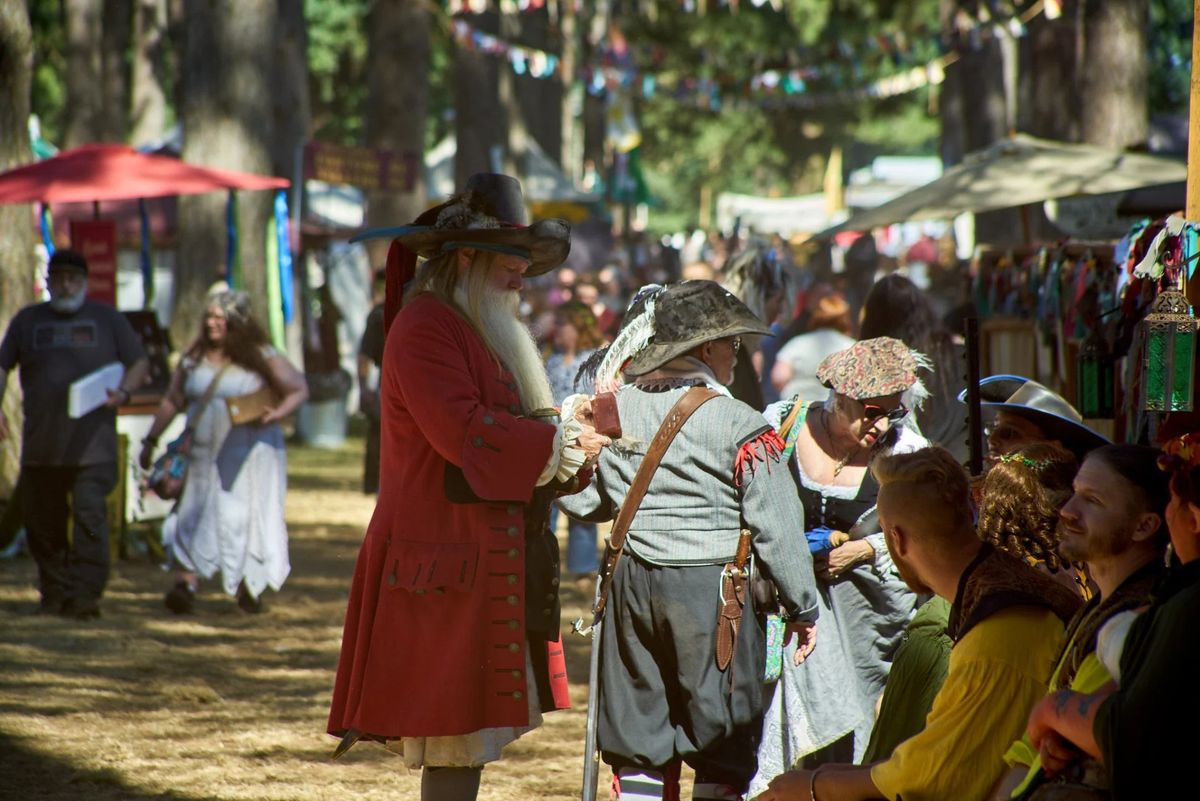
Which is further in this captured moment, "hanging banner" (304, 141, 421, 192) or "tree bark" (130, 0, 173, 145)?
"tree bark" (130, 0, 173, 145)

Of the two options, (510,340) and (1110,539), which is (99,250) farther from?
(1110,539)

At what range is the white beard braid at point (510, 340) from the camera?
4.27 metres

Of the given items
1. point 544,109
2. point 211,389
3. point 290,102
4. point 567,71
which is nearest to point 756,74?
point 567,71

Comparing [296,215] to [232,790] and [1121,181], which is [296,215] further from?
[232,790]

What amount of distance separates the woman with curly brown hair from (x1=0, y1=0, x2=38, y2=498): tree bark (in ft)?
32.4

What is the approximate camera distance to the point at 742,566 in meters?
4.81

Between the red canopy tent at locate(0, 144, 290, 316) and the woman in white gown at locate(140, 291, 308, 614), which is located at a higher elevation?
the red canopy tent at locate(0, 144, 290, 316)

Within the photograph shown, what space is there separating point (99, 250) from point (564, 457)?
1003 cm

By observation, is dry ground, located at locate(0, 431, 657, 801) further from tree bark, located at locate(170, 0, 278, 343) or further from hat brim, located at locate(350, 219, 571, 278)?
tree bark, located at locate(170, 0, 278, 343)

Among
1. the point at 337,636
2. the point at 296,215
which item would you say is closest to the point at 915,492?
the point at 337,636

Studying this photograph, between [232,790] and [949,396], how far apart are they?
3275 mm

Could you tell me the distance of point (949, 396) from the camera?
686cm

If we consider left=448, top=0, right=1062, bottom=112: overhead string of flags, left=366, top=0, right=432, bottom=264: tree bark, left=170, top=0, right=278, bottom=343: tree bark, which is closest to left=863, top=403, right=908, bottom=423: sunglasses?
left=170, top=0, right=278, bottom=343: tree bark

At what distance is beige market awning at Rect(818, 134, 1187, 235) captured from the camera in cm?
923
